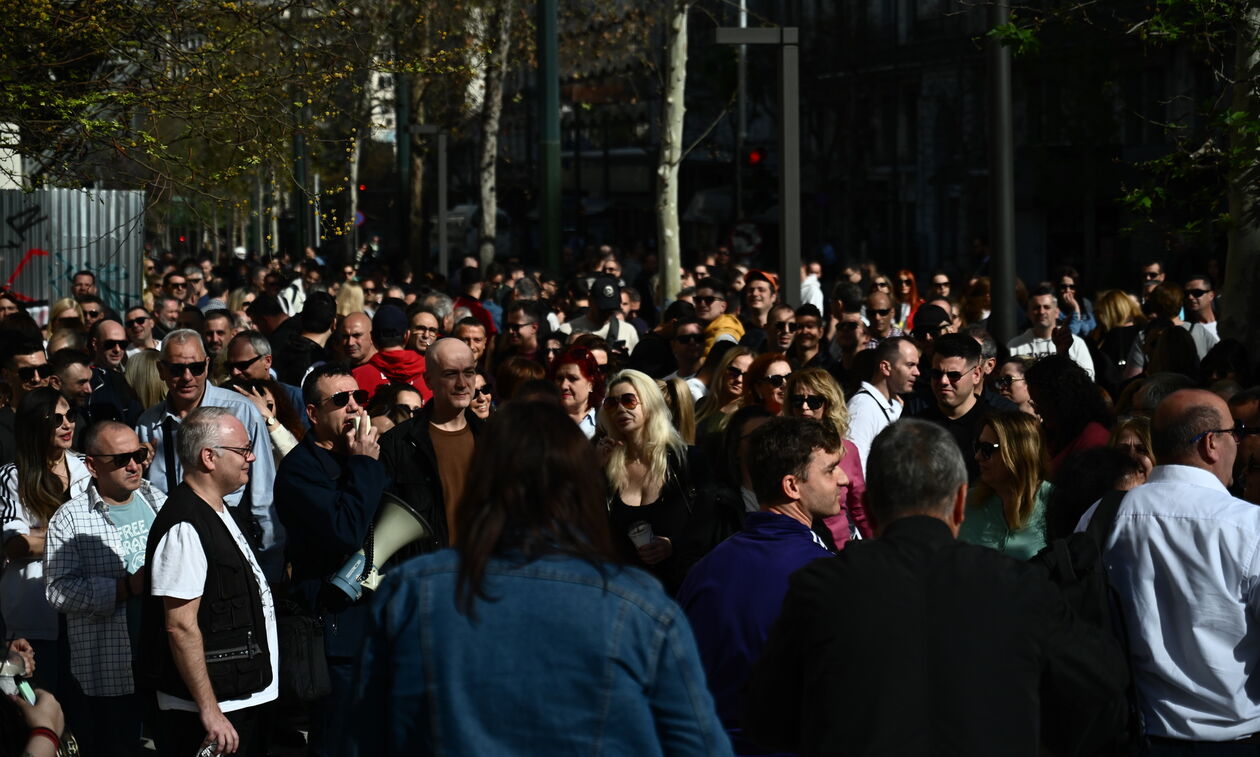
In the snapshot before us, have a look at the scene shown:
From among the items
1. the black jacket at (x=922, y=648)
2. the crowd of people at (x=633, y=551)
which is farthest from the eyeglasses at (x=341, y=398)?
the black jacket at (x=922, y=648)

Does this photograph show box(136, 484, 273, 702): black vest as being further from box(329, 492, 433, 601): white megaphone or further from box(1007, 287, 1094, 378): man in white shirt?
box(1007, 287, 1094, 378): man in white shirt

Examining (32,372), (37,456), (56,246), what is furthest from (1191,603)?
(56,246)

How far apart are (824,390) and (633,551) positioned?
1.74 m

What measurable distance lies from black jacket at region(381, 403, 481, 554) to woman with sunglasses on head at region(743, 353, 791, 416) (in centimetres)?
230

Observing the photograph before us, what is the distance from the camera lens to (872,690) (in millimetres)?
3732

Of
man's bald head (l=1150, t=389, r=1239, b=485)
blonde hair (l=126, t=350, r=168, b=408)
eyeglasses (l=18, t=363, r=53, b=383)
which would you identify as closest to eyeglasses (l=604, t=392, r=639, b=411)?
man's bald head (l=1150, t=389, r=1239, b=485)

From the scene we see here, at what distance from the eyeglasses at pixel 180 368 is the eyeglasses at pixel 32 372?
1863 mm

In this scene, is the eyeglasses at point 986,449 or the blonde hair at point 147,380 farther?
the blonde hair at point 147,380

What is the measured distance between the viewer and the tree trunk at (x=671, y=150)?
910 inches

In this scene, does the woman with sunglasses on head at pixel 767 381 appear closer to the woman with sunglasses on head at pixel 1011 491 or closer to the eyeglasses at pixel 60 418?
the woman with sunglasses on head at pixel 1011 491

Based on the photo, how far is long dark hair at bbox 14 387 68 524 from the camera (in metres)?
7.32

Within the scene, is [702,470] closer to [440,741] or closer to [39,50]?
[440,741]

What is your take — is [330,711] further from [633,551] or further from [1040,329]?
[1040,329]

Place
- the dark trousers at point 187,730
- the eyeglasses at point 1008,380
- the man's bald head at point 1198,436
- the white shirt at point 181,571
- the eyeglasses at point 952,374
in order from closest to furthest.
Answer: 1. the man's bald head at point 1198,436
2. the white shirt at point 181,571
3. the dark trousers at point 187,730
4. the eyeglasses at point 952,374
5. the eyeglasses at point 1008,380
